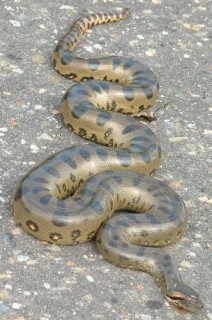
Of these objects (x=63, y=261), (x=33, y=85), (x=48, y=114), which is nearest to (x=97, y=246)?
(x=63, y=261)

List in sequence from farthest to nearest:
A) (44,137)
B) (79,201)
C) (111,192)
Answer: (44,137)
(111,192)
(79,201)

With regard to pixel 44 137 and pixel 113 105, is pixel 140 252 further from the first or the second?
pixel 113 105

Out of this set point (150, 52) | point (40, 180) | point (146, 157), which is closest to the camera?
point (40, 180)

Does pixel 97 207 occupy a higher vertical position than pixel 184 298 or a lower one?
higher

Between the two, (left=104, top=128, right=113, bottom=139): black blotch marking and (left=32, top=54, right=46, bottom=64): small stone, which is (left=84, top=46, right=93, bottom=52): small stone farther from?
(left=104, top=128, right=113, bottom=139): black blotch marking

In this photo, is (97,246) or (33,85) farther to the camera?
(33,85)

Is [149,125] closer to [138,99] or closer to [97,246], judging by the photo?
[138,99]

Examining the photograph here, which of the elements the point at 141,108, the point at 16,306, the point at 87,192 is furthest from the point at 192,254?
the point at 141,108

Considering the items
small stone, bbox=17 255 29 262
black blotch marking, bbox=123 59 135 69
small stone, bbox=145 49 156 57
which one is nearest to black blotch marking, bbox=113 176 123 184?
small stone, bbox=17 255 29 262
